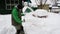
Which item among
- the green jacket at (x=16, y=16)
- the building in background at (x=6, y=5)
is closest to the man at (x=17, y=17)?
the green jacket at (x=16, y=16)

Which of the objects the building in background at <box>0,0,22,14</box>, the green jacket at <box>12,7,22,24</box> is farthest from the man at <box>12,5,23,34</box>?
the building in background at <box>0,0,22,14</box>

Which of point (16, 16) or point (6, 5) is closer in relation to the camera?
point (16, 16)

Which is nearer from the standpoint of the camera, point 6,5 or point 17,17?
point 17,17

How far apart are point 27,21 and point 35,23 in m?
0.21

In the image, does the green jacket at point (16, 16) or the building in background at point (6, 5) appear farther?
the building in background at point (6, 5)

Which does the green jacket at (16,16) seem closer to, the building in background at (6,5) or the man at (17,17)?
the man at (17,17)

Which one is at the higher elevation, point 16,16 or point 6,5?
point 6,5

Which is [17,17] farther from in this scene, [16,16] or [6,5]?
[6,5]

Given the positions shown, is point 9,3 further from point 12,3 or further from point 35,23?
point 35,23

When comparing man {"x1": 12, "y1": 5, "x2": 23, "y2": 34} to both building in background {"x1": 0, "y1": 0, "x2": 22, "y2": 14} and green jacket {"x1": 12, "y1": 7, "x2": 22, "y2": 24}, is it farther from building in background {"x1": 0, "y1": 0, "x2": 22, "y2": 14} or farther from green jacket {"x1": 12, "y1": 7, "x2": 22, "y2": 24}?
building in background {"x1": 0, "y1": 0, "x2": 22, "y2": 14}

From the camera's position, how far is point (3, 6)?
470cm

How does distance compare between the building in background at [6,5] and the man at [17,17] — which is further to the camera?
the building in background at [6,5]

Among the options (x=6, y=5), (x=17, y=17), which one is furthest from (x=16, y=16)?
(x=6, y=5)

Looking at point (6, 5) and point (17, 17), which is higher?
point (6, 5)
